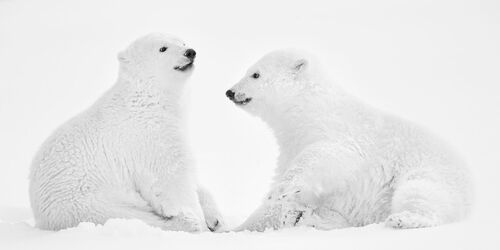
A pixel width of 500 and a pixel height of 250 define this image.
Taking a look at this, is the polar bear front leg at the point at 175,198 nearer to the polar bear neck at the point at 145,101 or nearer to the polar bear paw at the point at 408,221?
the polar bear neck at the point at 145,101

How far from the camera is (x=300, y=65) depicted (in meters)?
7.20

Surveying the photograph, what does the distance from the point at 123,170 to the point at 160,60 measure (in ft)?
4.24

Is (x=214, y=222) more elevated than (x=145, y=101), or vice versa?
(x=145, y=101)

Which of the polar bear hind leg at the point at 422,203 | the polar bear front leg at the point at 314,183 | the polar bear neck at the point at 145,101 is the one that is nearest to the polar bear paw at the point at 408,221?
the polar bear hind leg at the point at 422,203

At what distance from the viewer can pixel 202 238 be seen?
17.7ft

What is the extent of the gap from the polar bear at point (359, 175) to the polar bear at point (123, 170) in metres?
0.72

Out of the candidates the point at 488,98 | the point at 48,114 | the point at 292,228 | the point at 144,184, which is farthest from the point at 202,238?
the point at 488,98

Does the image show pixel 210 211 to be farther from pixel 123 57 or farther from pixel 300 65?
pixel 123 57

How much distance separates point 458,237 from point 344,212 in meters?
1.46

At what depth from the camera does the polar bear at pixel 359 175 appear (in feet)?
19.0

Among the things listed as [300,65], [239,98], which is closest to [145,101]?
[239,98]

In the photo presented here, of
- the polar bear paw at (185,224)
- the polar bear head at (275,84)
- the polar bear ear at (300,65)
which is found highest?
the polar bear ear at (300,65)

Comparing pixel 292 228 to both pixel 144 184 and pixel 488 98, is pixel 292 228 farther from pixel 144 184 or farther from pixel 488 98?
pixel 488 98

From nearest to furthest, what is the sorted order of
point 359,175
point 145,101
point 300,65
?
point 359,175 < point 145,101 < point 300,65
